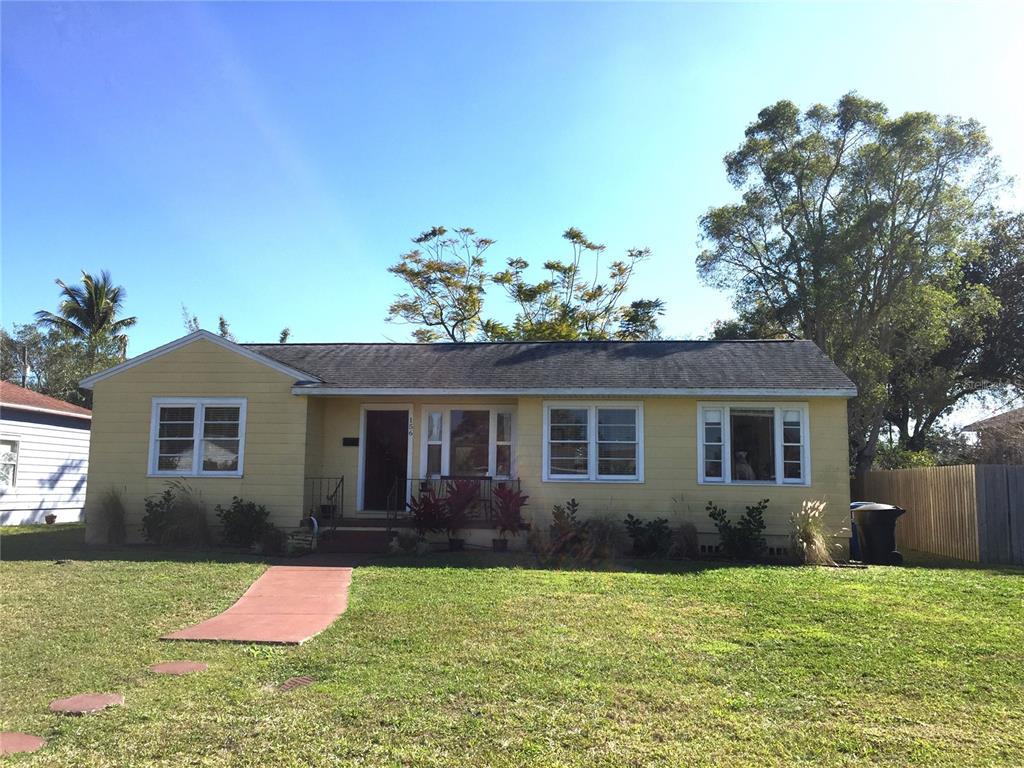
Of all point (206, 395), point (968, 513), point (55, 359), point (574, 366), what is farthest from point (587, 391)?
point (55, 359)

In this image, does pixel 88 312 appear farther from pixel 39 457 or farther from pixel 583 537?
pixel 583 537

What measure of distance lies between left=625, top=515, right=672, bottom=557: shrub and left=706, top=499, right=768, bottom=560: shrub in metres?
0.93

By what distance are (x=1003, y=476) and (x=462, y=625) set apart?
10511 mm

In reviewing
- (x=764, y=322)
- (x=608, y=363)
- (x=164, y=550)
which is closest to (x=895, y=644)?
(x=608, y=363)

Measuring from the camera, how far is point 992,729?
14.8 feet

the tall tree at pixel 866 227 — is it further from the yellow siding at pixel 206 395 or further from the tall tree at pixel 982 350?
the yellow siding at pixel 206 395

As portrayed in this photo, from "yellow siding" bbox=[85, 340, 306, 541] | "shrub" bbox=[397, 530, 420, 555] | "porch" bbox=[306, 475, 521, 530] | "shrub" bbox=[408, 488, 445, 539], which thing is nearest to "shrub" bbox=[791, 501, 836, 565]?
"porch" bbox=[306, 475, 521, 530]

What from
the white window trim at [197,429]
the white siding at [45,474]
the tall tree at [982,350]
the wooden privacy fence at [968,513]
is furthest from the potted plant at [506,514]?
the tall tree at [982,350]

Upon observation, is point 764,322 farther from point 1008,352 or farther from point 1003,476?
point 1003,476

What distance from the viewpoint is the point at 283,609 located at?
311 inches

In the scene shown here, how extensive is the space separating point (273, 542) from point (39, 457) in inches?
396

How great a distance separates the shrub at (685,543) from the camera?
12.0m

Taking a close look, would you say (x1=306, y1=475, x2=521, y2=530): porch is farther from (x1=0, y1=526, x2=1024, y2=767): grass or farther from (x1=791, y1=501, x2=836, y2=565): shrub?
(x1=791, y1=501, x2=836, y2=565): shrub

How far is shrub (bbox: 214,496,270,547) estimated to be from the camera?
12523 millimetres
